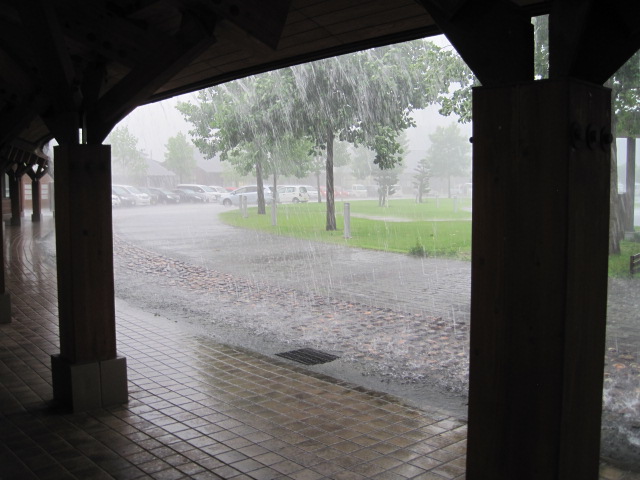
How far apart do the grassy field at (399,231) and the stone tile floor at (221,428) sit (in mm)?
9084

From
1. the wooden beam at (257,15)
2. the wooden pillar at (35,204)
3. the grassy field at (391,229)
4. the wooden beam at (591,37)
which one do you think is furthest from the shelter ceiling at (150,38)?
the wooden pillar at (35,204)

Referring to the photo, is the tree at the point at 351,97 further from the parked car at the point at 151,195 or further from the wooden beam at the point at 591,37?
the parked car at the point at 151,195

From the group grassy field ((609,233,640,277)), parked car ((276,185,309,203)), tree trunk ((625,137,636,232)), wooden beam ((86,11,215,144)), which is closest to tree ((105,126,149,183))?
parked car ((276,185,309,203))

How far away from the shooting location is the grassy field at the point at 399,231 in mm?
15703

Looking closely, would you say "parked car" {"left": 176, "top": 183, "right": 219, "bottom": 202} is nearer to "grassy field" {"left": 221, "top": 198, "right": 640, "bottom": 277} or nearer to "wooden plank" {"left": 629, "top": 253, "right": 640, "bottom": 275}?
"grassy field" {"left": 221, "top": 198, "right": 640, "bottom": 277}

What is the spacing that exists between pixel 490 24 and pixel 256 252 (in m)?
14.8

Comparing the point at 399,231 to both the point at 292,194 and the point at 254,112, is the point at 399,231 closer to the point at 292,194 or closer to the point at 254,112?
the point at 254,112

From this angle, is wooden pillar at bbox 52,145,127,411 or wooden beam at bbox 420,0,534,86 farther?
wooden pillar at bbox 52,145,127,411

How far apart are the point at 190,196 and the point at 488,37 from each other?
46535 millimetres

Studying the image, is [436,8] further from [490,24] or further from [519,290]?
[519,290]

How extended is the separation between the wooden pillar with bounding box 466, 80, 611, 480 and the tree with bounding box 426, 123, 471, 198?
4081cm

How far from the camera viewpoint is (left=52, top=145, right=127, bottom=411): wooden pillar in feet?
13.9

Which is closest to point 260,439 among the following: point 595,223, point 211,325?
point 595,223

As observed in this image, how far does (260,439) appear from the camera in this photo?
153 inches
